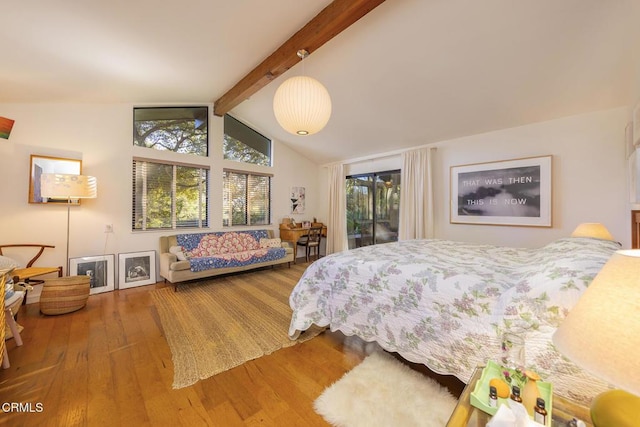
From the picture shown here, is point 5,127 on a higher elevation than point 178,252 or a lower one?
higher

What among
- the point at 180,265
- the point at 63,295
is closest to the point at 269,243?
the point at 180,265

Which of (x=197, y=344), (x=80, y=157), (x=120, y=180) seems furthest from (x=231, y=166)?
(x=197, y=344)

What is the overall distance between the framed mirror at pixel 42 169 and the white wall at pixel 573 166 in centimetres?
567

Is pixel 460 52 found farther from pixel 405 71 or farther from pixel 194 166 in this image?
pixel 194 166

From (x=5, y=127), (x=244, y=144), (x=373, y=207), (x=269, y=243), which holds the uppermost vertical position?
(x=244, y=144)

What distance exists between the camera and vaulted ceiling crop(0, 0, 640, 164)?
6.36 ft

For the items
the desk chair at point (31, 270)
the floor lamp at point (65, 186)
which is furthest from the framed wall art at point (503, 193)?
the desk chair at point (31, 270)

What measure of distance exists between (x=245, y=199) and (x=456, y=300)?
179 inches

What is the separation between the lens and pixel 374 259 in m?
2.14

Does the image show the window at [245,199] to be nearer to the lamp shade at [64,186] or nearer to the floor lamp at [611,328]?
the lamp shade at [64,186]

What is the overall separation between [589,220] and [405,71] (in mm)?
2764

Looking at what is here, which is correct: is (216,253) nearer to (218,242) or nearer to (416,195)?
(218,242)

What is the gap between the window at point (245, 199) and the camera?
16.3 feet

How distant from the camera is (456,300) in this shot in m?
1.51
